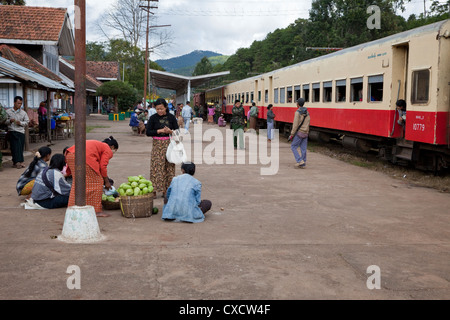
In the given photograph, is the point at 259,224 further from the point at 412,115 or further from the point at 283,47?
the point at 283,47

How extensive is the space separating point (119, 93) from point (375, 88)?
116 ft

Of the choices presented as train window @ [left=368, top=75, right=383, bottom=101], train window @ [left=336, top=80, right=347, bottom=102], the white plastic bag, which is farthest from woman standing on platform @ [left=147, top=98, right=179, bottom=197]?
train window @ [left=336, top=80, right=347, bottom=102]

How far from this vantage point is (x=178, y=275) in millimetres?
4414

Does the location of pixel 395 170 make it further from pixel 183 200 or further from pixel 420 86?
pixel 183 200

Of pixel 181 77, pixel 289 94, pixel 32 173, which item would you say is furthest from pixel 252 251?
pixel 181 77

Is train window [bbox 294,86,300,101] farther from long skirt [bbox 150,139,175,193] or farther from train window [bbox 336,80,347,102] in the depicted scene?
long skirt [bbox 150,139,175,193]

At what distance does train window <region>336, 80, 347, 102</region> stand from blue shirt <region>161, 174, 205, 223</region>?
31.5 ft

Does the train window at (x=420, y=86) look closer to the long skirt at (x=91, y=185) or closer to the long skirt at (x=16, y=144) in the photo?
the long skirt at (x=91, y=185)

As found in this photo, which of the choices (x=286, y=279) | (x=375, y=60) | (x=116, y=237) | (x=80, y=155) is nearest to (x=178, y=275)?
(x=286, y=279)

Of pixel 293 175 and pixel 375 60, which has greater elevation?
pixel 375 60

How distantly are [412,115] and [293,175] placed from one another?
2.96 meters

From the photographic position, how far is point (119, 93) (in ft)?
148

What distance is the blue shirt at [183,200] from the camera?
6.47m

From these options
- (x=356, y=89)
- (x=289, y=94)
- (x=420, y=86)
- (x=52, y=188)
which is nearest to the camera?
(x=52, y=188)
